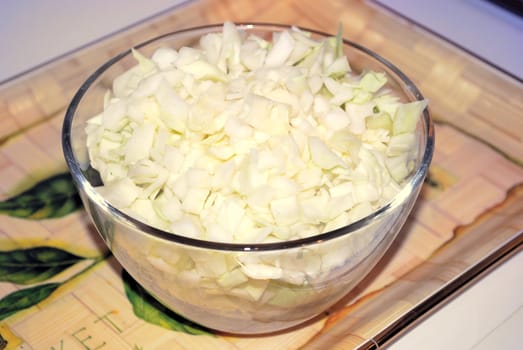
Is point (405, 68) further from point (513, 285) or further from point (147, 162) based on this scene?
point (147, 162)

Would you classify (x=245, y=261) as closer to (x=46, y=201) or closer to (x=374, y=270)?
(x=374, y=270)

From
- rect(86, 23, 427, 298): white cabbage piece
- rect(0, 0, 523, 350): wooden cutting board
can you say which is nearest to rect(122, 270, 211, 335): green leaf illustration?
rect(0, 0, 523, 350): wooden cutting board

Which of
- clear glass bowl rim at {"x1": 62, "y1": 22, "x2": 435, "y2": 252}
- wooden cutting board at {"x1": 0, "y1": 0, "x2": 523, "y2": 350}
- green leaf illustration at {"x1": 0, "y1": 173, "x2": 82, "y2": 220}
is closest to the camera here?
clear glass bowl rim at {"x1": 62, "y1": 22, "x2": 435, "y2": 252}

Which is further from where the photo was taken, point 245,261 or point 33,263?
point 33,263

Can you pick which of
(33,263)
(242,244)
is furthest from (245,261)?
(33,263)

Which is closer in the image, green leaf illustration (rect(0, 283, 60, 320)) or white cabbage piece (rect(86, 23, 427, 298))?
white cabbage piece (rect(86, 23, 427, 298))

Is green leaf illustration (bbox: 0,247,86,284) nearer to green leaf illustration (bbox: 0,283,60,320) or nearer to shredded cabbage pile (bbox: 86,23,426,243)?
green leaf illustration (bbox: 0,283,60,320)

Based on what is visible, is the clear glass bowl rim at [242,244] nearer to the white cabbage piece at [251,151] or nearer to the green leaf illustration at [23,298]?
the white cabbage piece at [251,151]
